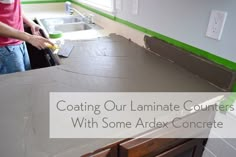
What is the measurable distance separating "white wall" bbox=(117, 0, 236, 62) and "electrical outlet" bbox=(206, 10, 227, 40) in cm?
2

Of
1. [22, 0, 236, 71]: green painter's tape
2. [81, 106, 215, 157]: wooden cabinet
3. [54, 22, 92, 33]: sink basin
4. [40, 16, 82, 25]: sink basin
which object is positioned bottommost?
[81, 106, 215, 157]: wooden cabinet

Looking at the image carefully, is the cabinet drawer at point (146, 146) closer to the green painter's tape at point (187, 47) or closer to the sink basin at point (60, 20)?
the green painter's tape at point (187, 47)

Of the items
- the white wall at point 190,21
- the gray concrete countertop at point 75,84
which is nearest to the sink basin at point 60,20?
the gray concrete countertop at point 75,84

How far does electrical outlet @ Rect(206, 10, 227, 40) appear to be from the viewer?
0.89 m

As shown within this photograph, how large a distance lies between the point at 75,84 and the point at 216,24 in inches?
27.8

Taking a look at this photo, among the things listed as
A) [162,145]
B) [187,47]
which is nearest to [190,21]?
[187,47]

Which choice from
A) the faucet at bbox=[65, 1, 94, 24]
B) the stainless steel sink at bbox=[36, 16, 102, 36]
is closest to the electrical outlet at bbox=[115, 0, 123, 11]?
the stainless steel sink at bbox=[36, 16, 102, 36]

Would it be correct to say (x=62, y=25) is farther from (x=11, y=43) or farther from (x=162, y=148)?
(x=162, y=148)

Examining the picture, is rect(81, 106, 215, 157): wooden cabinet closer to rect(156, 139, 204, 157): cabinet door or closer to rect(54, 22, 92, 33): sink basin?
rect(156, 139, 204, 157): cabinet door

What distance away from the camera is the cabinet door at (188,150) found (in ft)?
2.90

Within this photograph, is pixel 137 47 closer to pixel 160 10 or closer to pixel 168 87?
pixel 160 10

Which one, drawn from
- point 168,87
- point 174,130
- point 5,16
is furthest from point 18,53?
point 174,130

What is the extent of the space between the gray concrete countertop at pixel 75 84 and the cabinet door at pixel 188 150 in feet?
0.82

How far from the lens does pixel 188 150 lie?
3.14ft
